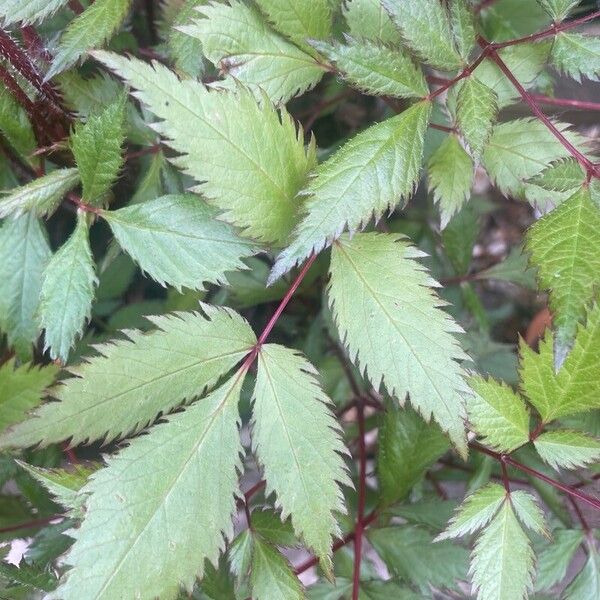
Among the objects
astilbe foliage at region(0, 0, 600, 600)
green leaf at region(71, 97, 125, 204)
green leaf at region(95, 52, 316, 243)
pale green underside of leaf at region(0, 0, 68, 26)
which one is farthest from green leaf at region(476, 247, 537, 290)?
pale green underside of leaf at region(0, 0, 68, 26)

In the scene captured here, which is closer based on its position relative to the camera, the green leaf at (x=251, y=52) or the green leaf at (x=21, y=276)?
the green leaf at (x=251, y=52)

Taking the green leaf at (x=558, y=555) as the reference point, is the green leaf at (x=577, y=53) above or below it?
above

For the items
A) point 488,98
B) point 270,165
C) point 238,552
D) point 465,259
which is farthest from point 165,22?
point 238,552

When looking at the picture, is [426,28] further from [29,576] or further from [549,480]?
[29,576]

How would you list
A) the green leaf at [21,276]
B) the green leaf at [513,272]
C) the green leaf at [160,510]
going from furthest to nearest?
the green leaf at [513,272], the green leaf at [21,276], the green leaf at [160,510]

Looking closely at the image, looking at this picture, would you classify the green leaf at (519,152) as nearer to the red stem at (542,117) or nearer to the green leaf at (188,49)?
the red stem at (542,117)

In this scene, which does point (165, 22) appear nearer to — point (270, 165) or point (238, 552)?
point (270, 165)

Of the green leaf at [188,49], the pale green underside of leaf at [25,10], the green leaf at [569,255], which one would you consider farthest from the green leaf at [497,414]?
the pale green underside of leaf at [25,10]
